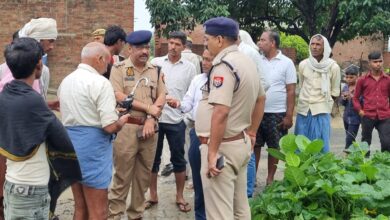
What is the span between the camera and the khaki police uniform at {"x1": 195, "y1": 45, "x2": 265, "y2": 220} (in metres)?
3.85

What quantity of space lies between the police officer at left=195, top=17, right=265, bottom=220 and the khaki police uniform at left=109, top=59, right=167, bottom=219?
1.02 meters

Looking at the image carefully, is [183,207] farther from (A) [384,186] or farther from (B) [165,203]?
(A) [384,186]

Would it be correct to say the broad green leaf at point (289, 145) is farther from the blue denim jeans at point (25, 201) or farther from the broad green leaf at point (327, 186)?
the blue denim jeans at point (25, 201)

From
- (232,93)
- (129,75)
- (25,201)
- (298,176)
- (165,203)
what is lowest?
(165,203)

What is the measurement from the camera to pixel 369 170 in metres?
4.77

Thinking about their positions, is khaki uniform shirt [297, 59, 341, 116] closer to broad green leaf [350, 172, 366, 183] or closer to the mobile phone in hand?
broad green leaf [350, 172, 366, 183]

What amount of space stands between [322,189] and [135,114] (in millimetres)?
1832

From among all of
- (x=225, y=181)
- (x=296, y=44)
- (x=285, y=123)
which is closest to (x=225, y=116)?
(x=225, y=181)

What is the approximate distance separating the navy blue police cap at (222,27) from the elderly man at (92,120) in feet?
3.06

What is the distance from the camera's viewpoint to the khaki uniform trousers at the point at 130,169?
195 inches

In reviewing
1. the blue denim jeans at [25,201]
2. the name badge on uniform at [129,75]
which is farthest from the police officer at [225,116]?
the blue denim jeans at [25,201]

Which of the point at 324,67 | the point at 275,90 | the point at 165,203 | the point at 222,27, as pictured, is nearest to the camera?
the point at 222,27

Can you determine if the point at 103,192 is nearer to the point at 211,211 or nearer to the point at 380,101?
the point at 211,211

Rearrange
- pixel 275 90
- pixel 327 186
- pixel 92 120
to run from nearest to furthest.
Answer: pixel 92 120, pixel 327 186, pixel 275 90
